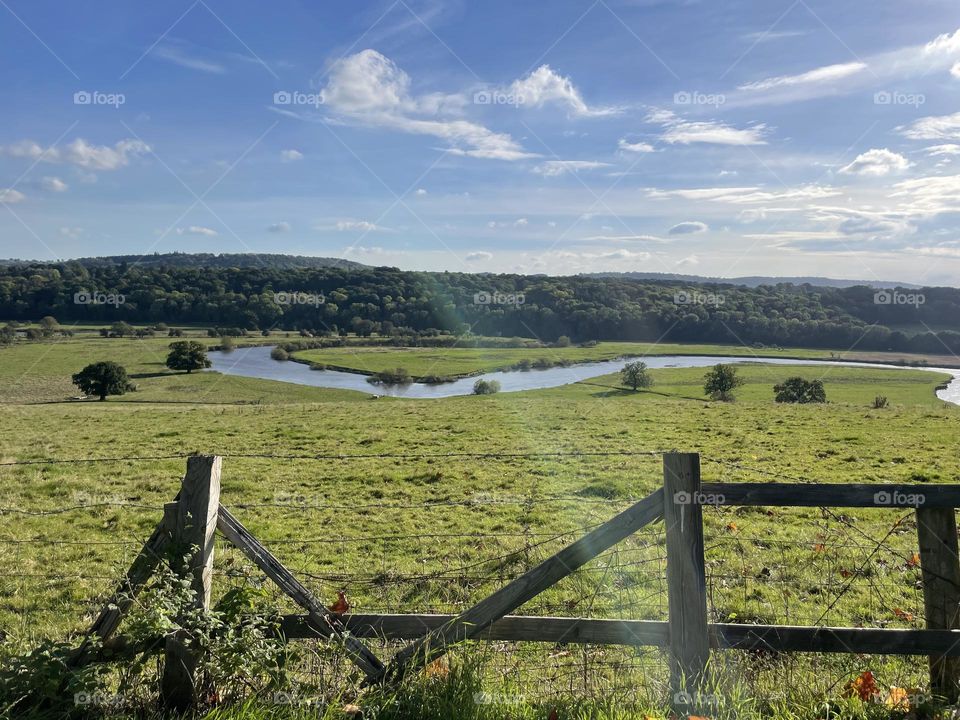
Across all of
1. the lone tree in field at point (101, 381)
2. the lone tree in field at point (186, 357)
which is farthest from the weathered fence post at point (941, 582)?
the lone tree in field at point (186, 357)

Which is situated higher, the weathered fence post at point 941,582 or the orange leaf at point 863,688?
the weathered fence post at point 941,582

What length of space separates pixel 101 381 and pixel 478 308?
86871 millimetres

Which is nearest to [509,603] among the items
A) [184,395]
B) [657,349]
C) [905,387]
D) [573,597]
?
[573,597]

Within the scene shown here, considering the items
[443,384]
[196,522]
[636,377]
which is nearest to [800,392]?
[636,377]

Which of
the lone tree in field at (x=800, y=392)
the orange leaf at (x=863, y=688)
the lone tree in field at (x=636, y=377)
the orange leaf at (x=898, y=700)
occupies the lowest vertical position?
the lone tree in field at (x=800, y=392)

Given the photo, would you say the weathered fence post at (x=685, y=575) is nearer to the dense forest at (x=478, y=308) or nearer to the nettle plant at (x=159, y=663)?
the nettle plant at (x=159, y=663)

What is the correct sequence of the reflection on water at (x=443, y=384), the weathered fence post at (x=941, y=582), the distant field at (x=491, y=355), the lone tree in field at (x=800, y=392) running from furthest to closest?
1. the distant field at (x=491, y=355)
2. the reflection on water at (x=443, y=384)
3. the lone tree in field at (x=800, y=392)
4. the weathered fence post at (x=941, y=582)

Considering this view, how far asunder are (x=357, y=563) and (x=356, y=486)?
5.64 meters

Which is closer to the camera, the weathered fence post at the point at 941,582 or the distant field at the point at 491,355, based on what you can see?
the weathered fence post at the point at 941,582

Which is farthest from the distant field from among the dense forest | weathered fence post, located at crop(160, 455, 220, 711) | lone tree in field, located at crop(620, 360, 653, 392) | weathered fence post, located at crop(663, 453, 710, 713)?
weathered fence post, located at crop(663, 453, 710, 713)

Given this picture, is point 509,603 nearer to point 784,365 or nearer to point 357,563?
point 357,563

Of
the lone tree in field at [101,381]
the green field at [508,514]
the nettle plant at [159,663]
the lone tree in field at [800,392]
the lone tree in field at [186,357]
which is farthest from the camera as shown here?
the lone tree in field at [186,357]

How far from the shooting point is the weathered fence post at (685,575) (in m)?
3.89

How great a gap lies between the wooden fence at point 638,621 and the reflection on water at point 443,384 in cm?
6484
